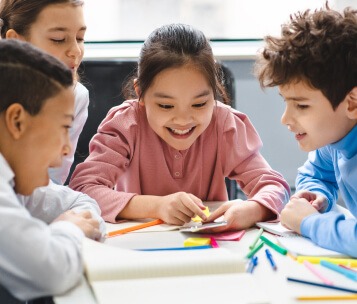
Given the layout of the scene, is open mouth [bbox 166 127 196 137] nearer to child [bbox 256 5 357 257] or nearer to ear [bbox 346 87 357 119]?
child [bbox 256 5 357 257]

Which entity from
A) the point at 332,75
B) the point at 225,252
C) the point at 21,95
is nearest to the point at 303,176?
the point at 332,75

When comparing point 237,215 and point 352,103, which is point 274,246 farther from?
point 352,103

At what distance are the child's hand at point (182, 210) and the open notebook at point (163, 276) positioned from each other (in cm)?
33

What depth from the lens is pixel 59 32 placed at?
1.89 m

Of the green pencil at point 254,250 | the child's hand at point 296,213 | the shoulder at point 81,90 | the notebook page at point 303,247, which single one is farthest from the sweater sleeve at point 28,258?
the shoulder at point 81,90

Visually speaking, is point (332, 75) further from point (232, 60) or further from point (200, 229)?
point (232, 60)

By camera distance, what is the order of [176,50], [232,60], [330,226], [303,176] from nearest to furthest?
[330,226], [176,50], [303,176], [232,60]

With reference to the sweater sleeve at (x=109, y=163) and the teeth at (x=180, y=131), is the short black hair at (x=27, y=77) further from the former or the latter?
the teeth at (x=180, y=131)

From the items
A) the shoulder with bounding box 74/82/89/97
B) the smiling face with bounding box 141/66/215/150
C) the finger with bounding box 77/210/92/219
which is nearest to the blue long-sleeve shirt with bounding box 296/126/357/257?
the smiling face with bounding box 141/66/215/150

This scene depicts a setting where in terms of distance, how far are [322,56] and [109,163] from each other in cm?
62

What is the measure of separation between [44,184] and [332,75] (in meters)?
0.72

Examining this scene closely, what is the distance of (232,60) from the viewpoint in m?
3.42

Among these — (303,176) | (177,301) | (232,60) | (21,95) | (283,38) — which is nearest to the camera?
(177,301)

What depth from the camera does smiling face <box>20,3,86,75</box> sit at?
188 cm
